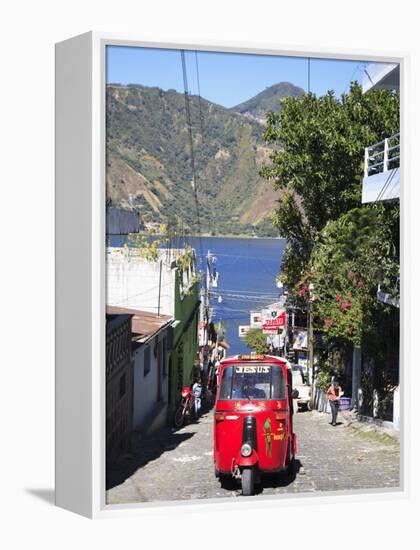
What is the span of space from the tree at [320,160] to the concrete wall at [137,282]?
1067 millimetres

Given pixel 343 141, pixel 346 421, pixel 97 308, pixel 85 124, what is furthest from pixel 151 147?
pixel 346 421

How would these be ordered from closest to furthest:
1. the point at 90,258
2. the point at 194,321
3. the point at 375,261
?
the point at 90,258, the point at 194,321, the point at 375,261

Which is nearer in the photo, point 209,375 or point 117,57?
point 117,57

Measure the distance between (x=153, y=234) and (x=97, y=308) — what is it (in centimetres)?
85

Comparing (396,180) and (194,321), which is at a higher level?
(396,180)

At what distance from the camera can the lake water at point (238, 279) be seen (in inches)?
350

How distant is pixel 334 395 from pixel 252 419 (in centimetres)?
92

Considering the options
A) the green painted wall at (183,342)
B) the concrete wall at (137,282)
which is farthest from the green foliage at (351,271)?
the concrete wall at (137,282)

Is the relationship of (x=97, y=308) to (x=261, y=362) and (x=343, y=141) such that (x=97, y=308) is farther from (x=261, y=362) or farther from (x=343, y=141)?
(x=343, y=141)

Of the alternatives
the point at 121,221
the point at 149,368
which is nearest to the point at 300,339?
the point at 149,368

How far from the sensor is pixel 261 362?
9016 millimetres

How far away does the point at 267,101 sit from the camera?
29.2ft

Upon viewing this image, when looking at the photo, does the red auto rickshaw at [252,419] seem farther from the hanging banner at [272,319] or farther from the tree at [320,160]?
the tree at [320,160]

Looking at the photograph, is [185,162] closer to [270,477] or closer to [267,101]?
[267,101]
